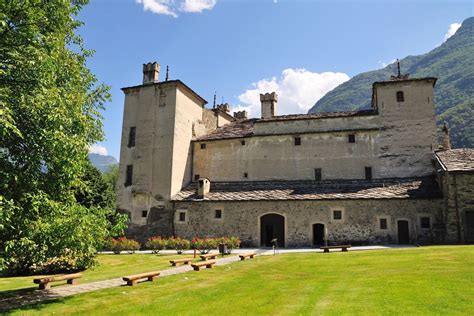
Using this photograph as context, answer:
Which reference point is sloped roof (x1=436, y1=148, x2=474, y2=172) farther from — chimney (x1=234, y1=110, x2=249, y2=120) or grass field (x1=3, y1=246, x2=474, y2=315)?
chimney (x1=234, y1=110, x2=249, y2=120)

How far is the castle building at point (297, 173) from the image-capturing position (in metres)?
25.0

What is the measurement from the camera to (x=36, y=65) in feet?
30.5

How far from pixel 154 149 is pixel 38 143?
22.3 meters

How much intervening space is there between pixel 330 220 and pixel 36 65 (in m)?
21.9

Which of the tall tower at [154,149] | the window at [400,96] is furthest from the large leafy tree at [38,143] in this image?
the window at [400,96]

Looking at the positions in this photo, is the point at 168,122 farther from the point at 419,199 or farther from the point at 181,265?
the point at 419,199

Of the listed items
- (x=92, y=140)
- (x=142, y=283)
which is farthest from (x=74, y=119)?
(x=142, y=283)

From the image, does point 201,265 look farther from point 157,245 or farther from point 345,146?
point 345,146

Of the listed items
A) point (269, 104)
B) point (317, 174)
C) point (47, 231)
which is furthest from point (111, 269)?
point (269, 104)

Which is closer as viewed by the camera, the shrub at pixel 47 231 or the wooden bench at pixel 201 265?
the shrub at pixel 47 231

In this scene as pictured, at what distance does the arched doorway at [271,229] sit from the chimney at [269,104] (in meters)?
11.2

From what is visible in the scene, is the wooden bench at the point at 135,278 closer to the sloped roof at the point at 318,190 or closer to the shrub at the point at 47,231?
the shrub at the point at 47,231

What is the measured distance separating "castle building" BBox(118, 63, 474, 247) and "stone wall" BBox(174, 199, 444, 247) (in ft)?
0.23

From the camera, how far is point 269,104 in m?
35.4
